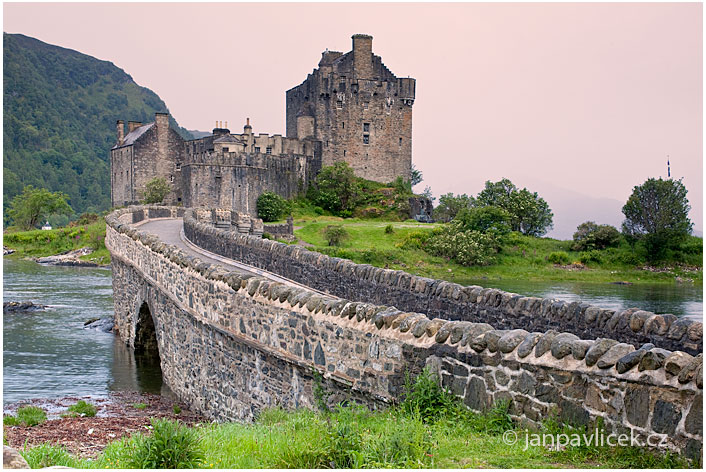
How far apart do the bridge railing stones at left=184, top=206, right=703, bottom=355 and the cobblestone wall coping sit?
7 cm

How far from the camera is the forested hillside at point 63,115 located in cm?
11969

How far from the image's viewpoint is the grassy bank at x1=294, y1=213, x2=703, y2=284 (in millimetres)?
46938

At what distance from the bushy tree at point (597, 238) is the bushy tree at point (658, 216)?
3.66ft

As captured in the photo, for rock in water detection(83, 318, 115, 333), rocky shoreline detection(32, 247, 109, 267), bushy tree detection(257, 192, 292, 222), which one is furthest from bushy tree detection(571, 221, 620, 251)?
rock in water detection(83, 318, 115, 333)

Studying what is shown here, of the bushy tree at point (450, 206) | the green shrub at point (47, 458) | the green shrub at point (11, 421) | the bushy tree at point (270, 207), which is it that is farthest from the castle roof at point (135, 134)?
the green shrub at point (47, 458)

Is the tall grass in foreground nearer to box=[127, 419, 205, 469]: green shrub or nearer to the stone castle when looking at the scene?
box=[127, 419, 205, 469]: green shrub

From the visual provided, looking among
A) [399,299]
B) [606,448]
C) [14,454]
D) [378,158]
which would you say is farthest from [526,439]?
[378,158]

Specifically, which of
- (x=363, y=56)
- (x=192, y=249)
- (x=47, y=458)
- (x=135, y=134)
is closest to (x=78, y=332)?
(x=192, y=249)

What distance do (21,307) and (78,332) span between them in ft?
16.2

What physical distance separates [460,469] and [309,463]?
1.22m

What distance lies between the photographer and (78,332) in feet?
74.0

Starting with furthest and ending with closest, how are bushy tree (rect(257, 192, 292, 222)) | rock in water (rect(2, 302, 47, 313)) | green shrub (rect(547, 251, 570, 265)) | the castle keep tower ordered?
the castle keep tower < bushy tree (rect(257, 192, 292, 222)) < green shrub (rect(547, 251, 570, 265)) < rock in water (rect(2, 302, 47, 313))

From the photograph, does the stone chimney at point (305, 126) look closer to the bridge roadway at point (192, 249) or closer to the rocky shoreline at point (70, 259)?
the rocky shoreline at point (70, 259)

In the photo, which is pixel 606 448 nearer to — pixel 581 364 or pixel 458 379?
pixel 581 364
